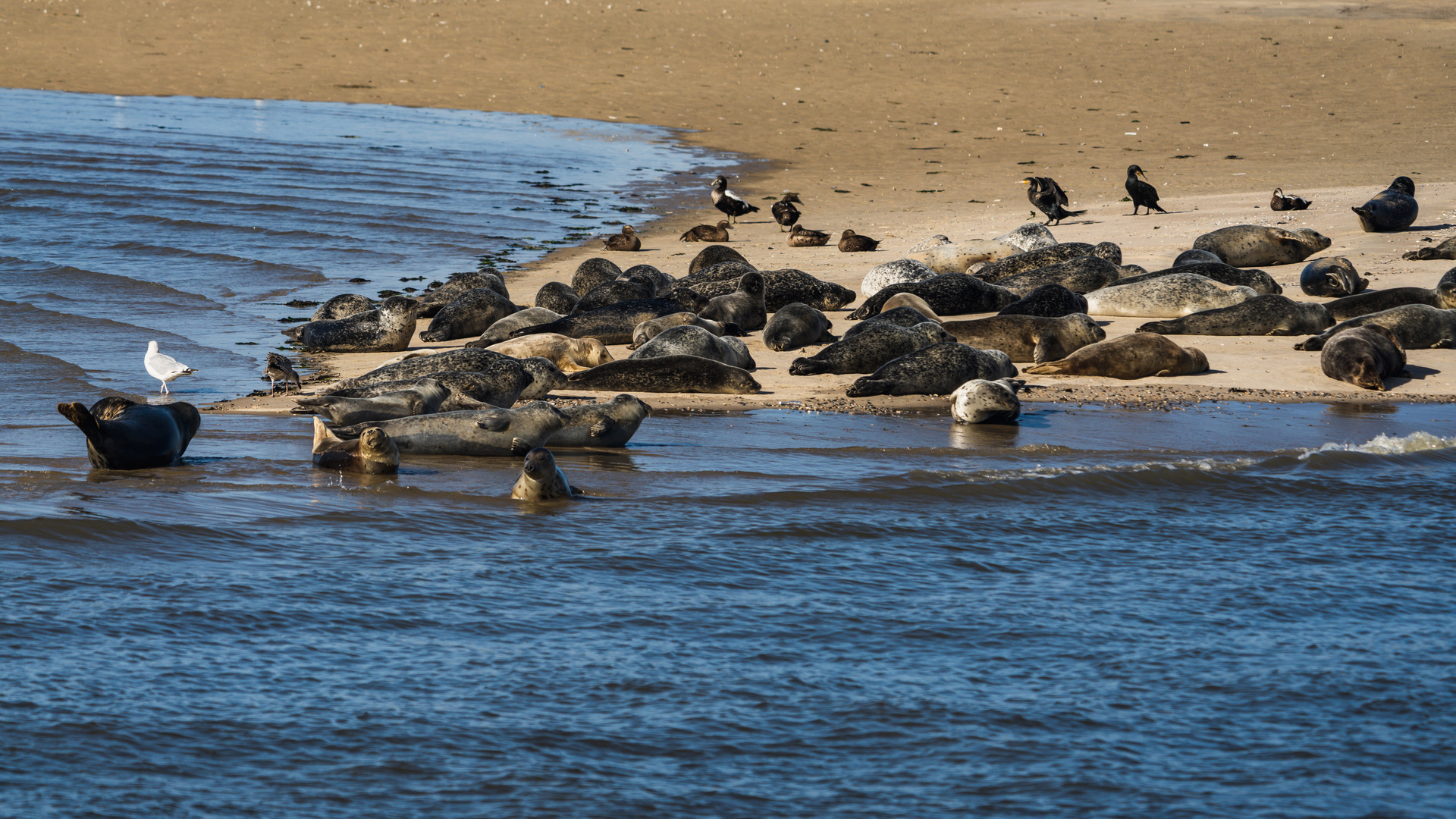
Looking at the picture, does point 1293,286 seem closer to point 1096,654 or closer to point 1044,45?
point 1096,654

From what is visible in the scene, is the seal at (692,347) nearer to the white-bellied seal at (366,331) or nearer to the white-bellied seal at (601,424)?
the white-bellied seal at (366,331)

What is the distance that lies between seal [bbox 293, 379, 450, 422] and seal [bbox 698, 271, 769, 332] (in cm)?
313

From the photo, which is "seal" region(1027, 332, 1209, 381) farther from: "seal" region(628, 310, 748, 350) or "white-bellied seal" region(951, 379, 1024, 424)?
"seal" region(628, 310, 748, 350)

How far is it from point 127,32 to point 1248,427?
2928 centimetres

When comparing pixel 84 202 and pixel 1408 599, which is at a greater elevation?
pixel 84 202

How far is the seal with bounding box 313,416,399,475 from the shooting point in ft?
16.9

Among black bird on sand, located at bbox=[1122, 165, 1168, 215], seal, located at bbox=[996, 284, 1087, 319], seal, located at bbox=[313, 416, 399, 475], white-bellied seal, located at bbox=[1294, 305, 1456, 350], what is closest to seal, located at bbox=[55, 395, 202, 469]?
seal, located at bbox=[313, 416, 399, 475]

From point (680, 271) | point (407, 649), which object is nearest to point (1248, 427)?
point (407, 649)

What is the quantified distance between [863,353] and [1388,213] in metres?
6.53

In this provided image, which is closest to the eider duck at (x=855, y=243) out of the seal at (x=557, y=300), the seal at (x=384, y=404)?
the seal at (x=557, y=300)

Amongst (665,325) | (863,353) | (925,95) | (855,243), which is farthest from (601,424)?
(925,95)

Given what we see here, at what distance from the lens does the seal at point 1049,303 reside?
8.87m

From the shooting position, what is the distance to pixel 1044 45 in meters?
29.6

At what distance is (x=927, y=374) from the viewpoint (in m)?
7.18
